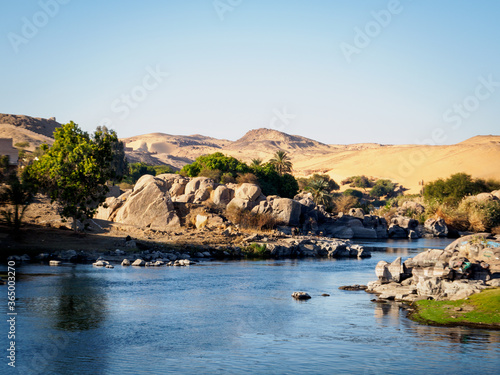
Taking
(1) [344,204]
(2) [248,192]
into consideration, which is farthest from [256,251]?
(1) [344,204]

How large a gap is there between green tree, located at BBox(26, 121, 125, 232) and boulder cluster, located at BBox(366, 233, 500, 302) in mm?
25595

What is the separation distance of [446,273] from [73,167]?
31310 mm

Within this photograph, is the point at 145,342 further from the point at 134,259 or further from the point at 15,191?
the point at 15,191

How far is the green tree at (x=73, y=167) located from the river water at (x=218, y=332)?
11.8 meters

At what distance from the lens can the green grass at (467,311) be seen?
73.8 ft

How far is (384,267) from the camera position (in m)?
30.8

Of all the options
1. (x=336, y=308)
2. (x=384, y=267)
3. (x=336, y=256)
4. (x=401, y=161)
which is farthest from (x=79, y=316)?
(x=401, y=161)

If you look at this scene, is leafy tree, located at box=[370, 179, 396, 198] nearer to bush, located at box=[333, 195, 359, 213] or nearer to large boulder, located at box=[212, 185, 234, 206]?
bush, located at box=[333, 195, 359, 213]

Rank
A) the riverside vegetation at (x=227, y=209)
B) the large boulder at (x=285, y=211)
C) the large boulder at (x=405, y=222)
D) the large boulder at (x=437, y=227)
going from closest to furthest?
the riverside vegetation at (x=227, y=209)
the large boulder at (x=285, y=211)
the large boulder at (x=437, y=227)
the large boulder at (x=405, y=222)

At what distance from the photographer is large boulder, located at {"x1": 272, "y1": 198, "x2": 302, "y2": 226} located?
207 ft

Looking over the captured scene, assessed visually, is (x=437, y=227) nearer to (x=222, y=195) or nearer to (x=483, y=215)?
(x=483, y=215)

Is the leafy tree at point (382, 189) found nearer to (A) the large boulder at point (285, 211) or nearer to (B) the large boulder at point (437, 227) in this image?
(B) the large boulder at point (437, 227)

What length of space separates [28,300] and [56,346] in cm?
811

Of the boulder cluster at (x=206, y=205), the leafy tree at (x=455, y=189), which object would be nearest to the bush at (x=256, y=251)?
the boulder cluster at (x=206, y=205)
